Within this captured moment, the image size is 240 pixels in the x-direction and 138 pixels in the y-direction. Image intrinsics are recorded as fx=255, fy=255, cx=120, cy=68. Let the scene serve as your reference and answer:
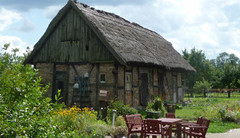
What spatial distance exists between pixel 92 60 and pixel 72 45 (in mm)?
1728

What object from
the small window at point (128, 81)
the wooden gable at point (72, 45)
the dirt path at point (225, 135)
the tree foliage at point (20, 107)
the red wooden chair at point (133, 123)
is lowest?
the dirt path at point (225, 135)

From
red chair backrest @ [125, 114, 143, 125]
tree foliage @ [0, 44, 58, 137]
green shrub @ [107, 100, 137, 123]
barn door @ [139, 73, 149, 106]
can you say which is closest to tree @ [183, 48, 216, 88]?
barn door @ [139, 73, 149, 106]

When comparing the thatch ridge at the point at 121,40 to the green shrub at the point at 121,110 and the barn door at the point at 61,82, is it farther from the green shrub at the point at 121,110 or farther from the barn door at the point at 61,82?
the barn door at the point at 61,82

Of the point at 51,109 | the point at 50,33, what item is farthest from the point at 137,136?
the point at 50,33

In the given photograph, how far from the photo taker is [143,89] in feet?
49.5

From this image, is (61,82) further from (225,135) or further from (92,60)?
(225,135)

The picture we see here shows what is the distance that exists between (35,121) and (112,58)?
907 cm

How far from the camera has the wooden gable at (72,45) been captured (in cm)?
1316

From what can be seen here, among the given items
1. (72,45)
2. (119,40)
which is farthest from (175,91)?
(72,45)

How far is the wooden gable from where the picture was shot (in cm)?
1316

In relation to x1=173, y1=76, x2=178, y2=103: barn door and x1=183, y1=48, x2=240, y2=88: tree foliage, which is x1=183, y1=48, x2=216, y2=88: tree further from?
x1=173, y1=76, x2=178, y2=103: barn door

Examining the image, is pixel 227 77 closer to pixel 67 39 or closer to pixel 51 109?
pixel 67 39

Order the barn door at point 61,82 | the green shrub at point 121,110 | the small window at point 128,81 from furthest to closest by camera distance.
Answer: the barn door at point 61,82, the small window at point 128,81, the green shrub at point 121,110

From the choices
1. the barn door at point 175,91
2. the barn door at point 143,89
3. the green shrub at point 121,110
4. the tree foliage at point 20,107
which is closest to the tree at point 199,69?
the barn door at point 175,91
